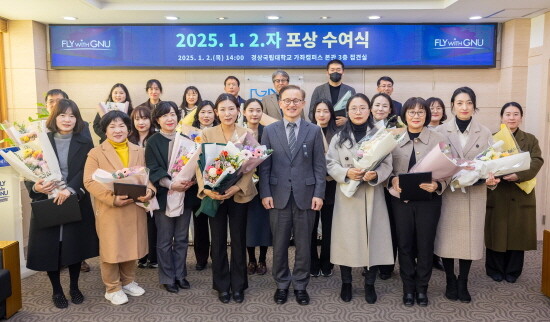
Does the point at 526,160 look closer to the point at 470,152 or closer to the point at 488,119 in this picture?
the point at 470,152

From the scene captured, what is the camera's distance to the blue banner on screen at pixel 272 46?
551 centimetres

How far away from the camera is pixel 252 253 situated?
13.4ft

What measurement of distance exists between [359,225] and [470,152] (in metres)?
1.03

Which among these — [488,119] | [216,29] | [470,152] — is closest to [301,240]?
[470,152]

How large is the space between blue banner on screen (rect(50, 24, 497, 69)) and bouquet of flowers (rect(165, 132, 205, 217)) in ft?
8.33

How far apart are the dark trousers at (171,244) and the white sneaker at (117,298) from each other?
309 millimetres

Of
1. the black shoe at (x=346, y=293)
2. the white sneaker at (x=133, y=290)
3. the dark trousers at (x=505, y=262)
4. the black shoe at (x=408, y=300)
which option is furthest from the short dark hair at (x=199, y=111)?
the dark trousers at (x=505, y=262)

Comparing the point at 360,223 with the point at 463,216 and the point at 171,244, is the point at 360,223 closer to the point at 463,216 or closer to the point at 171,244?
the point at 463,216

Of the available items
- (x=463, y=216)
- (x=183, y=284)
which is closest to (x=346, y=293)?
(x=463, y=216)

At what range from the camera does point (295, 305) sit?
3318 mm

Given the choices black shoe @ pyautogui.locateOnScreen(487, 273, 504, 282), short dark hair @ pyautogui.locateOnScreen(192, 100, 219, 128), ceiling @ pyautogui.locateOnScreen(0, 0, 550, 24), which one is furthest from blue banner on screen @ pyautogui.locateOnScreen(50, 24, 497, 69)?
black shoe @ pyautogui.locateOnScreen(487, 273, 504, 282)

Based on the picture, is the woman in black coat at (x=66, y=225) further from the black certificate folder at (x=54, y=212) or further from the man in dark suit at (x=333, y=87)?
the man in dark suit at (x=333, y=87)

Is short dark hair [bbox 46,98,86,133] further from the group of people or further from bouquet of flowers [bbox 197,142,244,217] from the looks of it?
bouquet of flowers [bbox 197,142,244,217]

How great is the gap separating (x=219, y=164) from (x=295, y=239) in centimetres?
84
